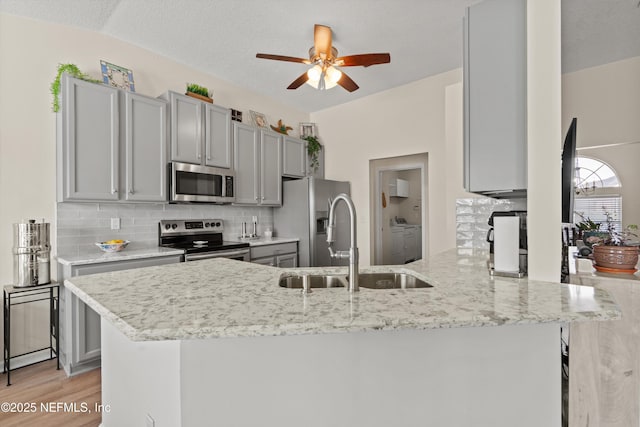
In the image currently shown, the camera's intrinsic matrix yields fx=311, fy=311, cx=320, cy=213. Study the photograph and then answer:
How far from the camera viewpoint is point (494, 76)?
1.28 metres

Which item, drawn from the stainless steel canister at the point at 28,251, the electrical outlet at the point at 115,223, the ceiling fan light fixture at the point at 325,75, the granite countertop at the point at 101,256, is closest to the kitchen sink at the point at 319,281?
the granite countertop at the point at 101,256

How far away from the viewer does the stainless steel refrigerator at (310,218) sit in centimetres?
404

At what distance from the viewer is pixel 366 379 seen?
994 millimetres

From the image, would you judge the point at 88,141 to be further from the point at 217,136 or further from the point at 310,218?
the point at 310,218

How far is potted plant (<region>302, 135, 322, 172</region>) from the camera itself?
473 cm

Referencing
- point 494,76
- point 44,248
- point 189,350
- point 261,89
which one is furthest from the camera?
point 261,89

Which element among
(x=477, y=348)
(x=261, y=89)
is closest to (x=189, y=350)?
(x=477, y=348)

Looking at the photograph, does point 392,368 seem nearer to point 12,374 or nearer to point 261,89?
point 12,374

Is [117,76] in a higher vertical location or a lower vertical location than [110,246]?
higher

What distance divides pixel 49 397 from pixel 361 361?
2.32 metres

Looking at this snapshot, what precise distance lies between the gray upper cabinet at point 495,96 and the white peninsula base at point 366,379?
62cm

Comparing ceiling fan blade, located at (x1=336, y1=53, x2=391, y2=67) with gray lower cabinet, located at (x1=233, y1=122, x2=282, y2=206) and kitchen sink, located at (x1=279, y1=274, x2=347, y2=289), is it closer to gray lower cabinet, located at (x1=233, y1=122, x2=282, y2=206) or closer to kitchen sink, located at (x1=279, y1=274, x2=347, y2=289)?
gray lower cabinet, located at (x1=233, y1=122, x2=282, y2=206)

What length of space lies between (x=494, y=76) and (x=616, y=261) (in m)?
1.08

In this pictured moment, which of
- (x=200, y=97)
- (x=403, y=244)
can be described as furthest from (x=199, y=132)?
(x=403, y=244)
